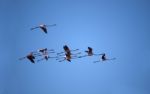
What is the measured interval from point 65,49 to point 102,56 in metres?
3.40

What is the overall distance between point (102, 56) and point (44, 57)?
391 cm

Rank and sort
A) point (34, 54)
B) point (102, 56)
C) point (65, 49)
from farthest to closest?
point (102, 56), point (34, 54), point (65, 49)

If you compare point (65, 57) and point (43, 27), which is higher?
point (43, 27)

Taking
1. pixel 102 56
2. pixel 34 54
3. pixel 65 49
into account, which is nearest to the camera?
pixel 65 49

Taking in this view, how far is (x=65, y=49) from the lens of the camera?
1545 centimetres

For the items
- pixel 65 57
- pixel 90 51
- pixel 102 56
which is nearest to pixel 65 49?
pixel 65 57

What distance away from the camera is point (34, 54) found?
16750mm

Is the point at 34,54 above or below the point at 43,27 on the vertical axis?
below

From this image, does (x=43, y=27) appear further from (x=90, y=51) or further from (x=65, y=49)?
(x=90, y=51)

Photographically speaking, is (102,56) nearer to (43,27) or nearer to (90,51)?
(90,51)

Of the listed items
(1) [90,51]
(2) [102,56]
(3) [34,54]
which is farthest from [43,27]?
(2) [102,56]

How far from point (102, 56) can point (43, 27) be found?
4341 millimetres

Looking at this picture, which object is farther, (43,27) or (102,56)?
(102,56)

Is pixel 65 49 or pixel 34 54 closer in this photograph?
pixel 65 49
